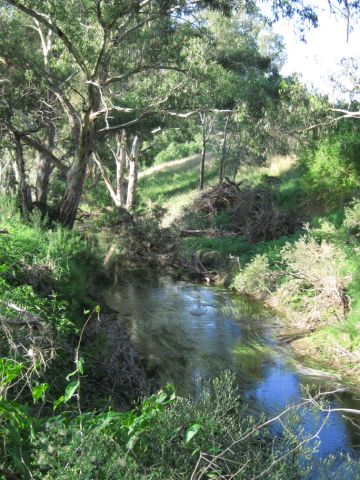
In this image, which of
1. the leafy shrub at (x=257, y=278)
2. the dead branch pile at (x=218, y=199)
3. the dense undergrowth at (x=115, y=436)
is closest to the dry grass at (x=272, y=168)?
the dead branch pile at (x=218, y=199)

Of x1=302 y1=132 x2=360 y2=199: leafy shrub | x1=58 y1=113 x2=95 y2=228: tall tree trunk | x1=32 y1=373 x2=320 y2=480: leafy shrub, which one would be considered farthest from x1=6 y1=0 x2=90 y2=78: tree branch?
x1=32 y1=373 x2=320 y2=480: leafy shrub

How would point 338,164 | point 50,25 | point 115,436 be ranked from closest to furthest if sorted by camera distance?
point 115,436 < point 50,25 < point 338,164

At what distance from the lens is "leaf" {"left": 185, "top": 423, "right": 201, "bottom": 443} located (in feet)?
13.9

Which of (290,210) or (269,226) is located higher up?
(290,210)

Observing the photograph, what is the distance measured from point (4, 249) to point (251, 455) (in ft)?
17.7

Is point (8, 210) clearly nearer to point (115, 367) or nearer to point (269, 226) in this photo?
point (115, 367)

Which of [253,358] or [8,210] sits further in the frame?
[8,210]

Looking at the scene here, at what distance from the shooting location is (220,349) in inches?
452

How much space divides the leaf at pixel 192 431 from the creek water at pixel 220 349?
2247mm

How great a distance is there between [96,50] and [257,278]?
24.0 feet

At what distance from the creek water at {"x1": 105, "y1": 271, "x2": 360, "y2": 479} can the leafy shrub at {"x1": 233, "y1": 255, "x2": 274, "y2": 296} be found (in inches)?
18.2

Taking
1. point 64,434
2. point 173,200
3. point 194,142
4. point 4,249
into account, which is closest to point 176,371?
point 4,249

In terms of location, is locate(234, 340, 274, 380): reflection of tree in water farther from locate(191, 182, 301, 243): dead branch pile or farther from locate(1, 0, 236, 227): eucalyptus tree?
locate(191, 182, 301, 243): dead branch pile

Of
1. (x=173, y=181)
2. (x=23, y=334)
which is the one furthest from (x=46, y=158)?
Answer: (x=173, y=181)
